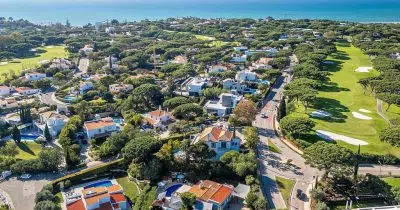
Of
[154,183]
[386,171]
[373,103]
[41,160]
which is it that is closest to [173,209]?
[154,183]

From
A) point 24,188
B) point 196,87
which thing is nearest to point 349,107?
point 196,87

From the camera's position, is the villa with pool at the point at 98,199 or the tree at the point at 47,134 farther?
the tree at the point at 47,134

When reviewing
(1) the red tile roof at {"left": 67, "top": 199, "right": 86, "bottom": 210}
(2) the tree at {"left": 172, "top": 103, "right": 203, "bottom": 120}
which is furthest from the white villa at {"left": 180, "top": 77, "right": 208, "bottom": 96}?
(1) the red tile roof at {"left": 67, "top": 199, "right": 86, "bottom": 210}

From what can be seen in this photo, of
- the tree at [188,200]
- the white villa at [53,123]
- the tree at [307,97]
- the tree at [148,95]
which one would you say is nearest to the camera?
the tree at [188,200]

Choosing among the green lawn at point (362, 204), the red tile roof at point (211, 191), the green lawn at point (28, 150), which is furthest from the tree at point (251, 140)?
the green lawn at point (28, 150)

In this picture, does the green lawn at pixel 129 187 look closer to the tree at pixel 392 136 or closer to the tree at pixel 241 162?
the tree at pixel 241 162

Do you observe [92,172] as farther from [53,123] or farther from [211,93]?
[211,93]

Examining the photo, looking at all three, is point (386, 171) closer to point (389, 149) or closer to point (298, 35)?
point (389, 149)

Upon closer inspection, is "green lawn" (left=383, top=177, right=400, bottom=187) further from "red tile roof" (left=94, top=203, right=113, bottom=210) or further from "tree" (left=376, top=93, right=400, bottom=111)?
"red tile roof" (left=94, top=203, right=113, bottom=210)
